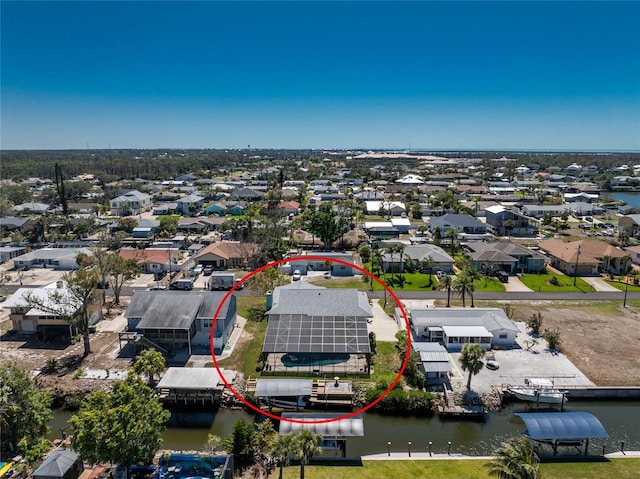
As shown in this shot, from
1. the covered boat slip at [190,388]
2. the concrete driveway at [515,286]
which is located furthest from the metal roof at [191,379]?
the concrete driveway at [515,286]

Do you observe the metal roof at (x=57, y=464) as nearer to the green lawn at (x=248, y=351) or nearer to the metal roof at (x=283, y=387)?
the metal roof at (x=283, y=387)

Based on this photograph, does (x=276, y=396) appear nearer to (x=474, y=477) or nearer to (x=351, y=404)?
(x=351, y=404)

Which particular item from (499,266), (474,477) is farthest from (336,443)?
(499,266)

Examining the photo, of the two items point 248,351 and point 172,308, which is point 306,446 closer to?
point 248,351

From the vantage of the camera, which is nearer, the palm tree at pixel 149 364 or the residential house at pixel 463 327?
the palm tree at pixel 149 364

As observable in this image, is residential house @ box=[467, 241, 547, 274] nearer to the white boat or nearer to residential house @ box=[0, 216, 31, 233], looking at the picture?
the white boat

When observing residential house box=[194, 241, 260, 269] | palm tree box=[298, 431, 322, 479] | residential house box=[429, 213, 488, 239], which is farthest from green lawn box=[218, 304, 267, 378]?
residential house box=[429, 213, 488, 239]
